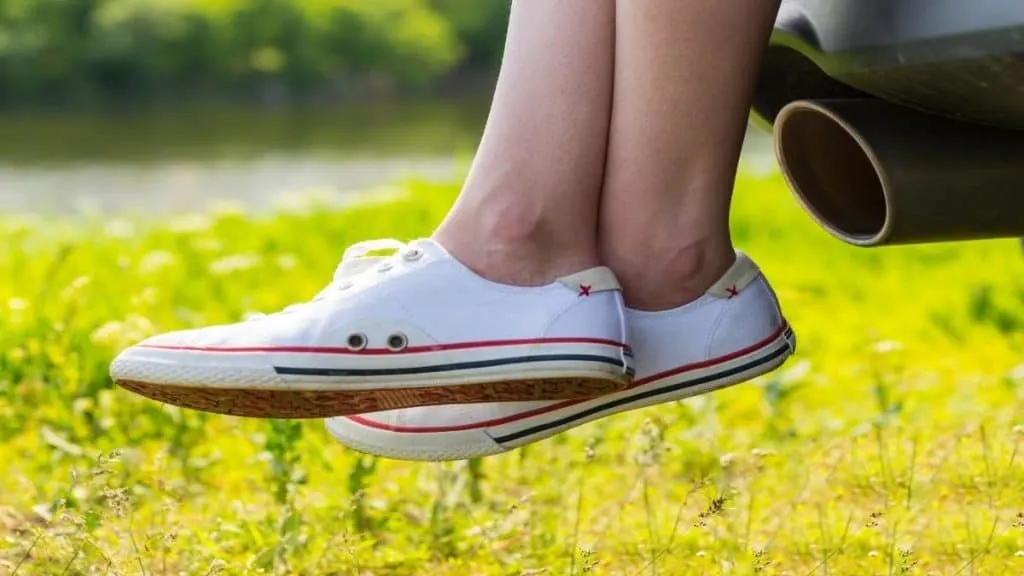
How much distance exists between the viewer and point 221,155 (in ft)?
44.2

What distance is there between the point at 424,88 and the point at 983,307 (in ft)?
89.8

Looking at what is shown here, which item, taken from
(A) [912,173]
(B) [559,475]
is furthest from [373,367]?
(B) [559,475]

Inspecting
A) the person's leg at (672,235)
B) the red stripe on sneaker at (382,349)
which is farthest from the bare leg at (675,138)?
the red stripe on sneaker at (382,349)

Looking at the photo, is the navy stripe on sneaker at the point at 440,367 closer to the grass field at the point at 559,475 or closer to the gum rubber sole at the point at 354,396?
the gum rubber sole at the point at 354,396

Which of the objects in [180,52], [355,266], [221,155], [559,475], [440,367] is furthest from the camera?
[180,52]

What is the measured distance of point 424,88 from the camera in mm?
29562

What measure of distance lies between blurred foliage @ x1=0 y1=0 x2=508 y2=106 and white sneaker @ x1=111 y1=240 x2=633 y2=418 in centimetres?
2569

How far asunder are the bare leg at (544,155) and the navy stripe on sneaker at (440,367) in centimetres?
9

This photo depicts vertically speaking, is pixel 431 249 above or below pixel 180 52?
above

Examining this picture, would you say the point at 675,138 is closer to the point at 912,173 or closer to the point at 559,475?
the point at 912,173

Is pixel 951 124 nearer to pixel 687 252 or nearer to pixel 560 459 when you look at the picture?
pixel 687 252

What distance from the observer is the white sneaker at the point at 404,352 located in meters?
1.07

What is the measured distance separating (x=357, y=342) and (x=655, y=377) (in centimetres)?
26

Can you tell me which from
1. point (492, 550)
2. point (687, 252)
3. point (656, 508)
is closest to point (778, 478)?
point (656, 508)
